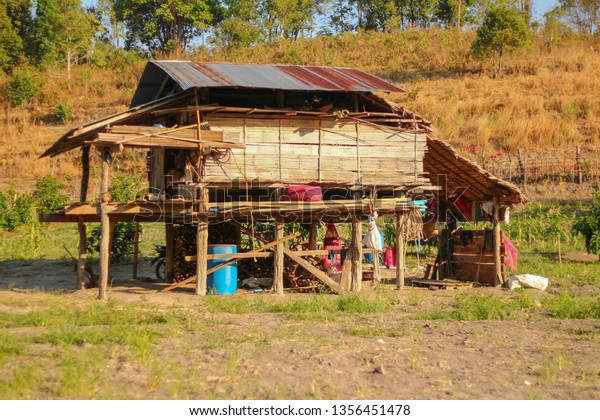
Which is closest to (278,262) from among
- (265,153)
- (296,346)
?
(265,153)

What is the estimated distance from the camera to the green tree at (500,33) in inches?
1657

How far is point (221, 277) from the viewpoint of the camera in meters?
16.5

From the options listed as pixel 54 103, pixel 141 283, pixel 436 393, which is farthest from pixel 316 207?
pixel 54 103

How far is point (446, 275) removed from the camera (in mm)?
20641

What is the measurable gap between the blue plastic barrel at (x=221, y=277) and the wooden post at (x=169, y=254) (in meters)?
2.75

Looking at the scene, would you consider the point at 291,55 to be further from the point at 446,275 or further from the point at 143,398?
the point at 143,398

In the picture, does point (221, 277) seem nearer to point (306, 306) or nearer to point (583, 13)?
point (306, 306)

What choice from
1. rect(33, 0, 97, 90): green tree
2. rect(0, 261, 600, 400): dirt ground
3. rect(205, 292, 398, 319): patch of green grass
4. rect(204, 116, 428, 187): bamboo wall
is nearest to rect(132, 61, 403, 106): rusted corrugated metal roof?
rect(204, 116, 428, 187): bamboo wall

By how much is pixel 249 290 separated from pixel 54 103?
97.0 ft

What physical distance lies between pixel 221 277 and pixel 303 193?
254 centimetres

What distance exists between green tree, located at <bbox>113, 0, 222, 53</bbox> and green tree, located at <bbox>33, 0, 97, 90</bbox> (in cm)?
523

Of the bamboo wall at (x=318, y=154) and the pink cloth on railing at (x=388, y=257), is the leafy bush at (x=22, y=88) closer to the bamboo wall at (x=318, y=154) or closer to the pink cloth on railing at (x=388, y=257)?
the pink cloth on railing at (x=388, y=257)

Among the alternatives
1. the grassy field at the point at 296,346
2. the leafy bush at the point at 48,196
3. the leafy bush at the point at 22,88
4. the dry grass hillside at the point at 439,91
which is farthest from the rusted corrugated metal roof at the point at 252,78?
the leafy bush at the point at 22,88

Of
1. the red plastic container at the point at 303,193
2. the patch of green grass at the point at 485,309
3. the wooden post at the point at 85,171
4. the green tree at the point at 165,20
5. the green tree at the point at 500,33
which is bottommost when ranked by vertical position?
the patch of green grass at the point at 485,309
